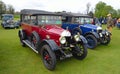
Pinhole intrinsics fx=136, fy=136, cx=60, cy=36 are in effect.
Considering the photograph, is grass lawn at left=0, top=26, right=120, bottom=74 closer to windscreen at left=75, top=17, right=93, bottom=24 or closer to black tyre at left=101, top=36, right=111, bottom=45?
black tyre at left=101, top=36, right=111, bottom=45

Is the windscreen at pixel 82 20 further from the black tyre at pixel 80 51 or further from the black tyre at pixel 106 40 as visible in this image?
the black tyre at pixel 80 51

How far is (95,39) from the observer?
268 inches

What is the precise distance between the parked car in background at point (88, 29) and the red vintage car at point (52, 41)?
176 centimetres

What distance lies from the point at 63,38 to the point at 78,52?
3.11 ft

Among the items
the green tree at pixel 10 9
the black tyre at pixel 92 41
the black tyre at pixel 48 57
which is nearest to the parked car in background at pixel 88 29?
the black tyre at pixel 92 41

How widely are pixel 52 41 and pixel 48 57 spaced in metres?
0.56

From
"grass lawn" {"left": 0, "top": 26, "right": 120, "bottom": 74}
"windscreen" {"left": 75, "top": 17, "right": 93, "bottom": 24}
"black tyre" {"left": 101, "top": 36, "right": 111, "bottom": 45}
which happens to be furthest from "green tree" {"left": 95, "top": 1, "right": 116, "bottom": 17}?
"grass lawn" {"left": 0, "top": 26, "right": 120, "bottom": 74}

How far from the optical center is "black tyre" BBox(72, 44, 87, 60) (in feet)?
17.0

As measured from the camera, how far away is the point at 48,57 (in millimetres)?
4605

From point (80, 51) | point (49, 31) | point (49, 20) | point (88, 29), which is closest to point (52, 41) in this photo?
point (49, 31)

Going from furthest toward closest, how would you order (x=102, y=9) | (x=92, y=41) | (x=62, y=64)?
(x=102, y=9), (x=92, y=41), (x=62, y=64)

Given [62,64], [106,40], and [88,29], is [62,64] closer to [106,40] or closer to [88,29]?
[88,29]

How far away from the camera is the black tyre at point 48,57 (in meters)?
4.30

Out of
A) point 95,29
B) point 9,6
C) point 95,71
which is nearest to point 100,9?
point 9,6
